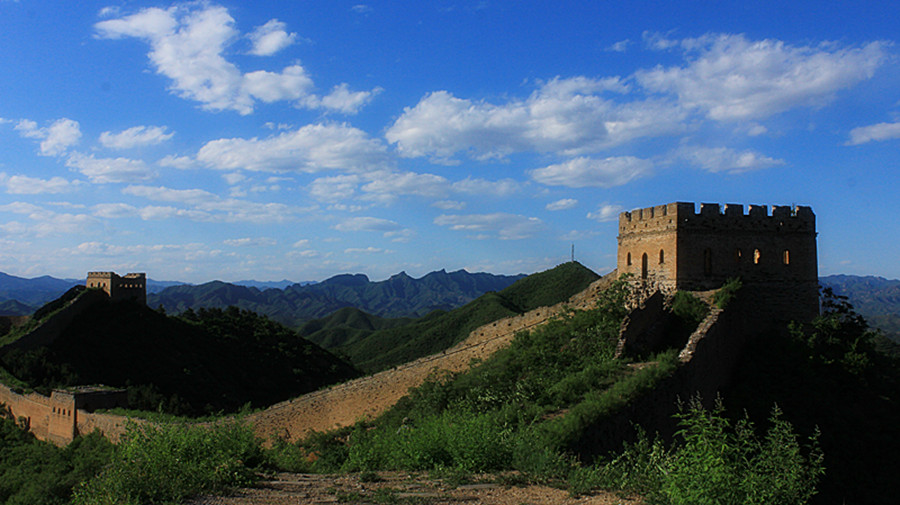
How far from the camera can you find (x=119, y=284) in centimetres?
3516

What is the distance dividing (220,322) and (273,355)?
535 cm

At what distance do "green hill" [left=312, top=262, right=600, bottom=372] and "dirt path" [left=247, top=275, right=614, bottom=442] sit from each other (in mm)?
34725

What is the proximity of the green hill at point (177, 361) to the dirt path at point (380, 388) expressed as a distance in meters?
8.98

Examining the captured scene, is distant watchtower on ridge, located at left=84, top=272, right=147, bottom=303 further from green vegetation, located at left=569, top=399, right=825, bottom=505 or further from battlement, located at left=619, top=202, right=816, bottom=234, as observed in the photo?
green vegetation, located at left=569, top=399, right=825, bottom=505

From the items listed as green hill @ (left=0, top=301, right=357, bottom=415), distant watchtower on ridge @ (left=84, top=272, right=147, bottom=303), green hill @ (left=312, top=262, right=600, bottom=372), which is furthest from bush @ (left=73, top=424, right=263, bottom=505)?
green hill @ (left=312, top=262, right=600, bottom=372)

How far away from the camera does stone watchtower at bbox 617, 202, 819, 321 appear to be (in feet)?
48.1

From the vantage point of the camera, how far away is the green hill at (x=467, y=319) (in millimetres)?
55469

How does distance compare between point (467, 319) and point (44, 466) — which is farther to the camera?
point (467, 319)

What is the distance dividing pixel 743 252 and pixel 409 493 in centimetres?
1203

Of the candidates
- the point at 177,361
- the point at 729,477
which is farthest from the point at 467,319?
the point at 729,477

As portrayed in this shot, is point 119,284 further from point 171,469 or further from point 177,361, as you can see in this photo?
point 171,469

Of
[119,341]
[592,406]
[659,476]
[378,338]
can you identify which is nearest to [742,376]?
[592,406]

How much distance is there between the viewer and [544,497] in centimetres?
636

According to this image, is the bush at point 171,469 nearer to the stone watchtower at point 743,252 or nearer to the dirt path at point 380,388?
the dirt path at point 380,388
